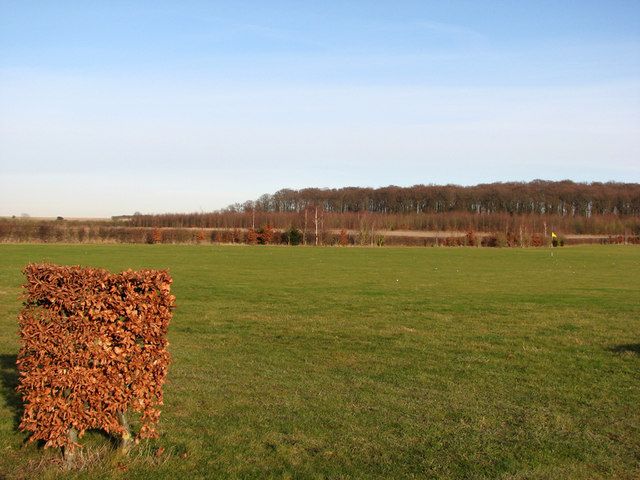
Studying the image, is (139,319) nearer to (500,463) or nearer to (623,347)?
(500,463)

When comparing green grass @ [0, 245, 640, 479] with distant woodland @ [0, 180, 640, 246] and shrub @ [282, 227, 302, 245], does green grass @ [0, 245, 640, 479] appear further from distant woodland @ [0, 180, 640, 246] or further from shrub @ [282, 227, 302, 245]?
distant woodland @ [0, 180, 640, 246]

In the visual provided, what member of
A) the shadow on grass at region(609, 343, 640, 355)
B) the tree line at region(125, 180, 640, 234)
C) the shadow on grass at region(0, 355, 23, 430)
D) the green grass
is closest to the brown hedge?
the green grass

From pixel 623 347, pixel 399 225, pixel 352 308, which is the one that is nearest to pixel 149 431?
pixel 623 347

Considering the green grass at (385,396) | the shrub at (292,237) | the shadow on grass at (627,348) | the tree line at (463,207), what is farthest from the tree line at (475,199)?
the shadow on grass at (627,348)

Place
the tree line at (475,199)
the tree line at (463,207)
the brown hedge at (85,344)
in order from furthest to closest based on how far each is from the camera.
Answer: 1. the tree line at (475,199)
2. the tree line at (463,207)
3. the brown hedge at (85,344)

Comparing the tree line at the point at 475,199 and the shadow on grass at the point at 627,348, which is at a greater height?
the tree line at the point at 475,199

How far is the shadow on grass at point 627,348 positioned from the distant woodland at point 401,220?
7738 centimetres

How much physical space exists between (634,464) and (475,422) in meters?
1.78

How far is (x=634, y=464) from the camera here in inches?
240

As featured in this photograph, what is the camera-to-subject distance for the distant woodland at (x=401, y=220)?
3561 inches

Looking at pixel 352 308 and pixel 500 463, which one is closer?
pixel 500 463

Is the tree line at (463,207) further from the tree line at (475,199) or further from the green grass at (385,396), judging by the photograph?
the green grass at (385,396)

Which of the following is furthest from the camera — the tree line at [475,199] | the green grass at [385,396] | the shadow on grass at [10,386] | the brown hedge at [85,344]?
the tree line at [475,199]

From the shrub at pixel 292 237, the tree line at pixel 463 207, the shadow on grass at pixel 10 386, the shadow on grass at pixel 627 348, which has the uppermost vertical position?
the tree line at pixel 463 207
